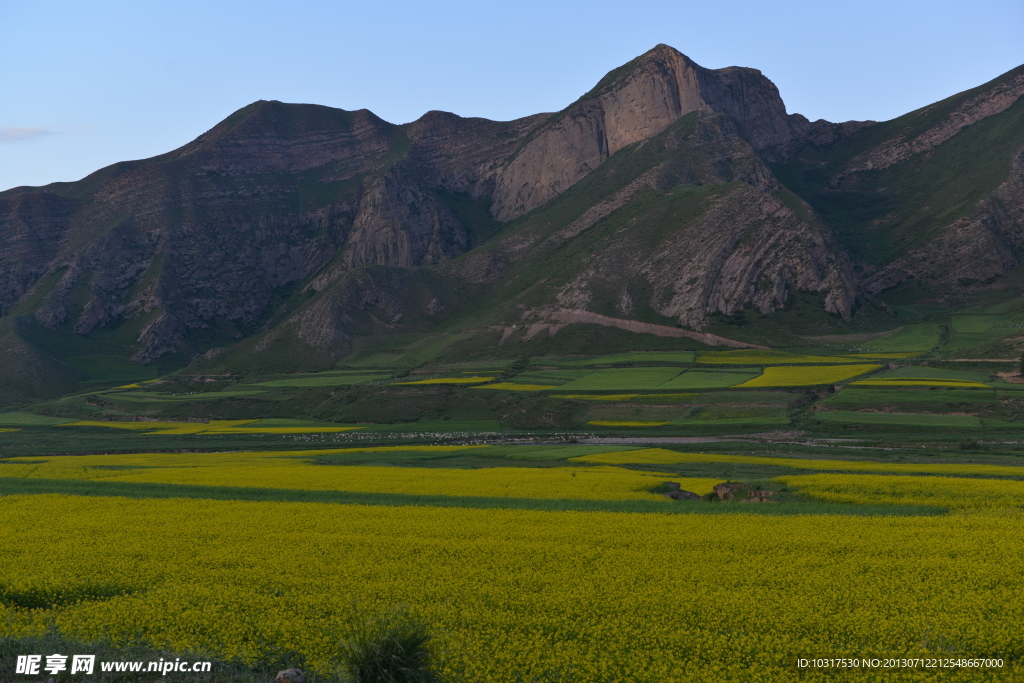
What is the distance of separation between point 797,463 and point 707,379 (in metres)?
54.5

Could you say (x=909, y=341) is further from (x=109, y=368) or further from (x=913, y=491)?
(x=109, y=368)

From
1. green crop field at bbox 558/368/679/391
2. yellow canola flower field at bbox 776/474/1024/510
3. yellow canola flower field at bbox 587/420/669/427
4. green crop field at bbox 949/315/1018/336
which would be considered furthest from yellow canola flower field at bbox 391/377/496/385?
green crop field at bbox 949/315/1018/336

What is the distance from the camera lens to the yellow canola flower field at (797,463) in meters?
43.3

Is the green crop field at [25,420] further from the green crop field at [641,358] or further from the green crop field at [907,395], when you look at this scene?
the green crop field at [907,395]

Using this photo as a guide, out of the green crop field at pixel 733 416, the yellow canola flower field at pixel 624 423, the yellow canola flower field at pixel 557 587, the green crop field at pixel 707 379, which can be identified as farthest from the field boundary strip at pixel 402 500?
the green crop field at pixel 707 379

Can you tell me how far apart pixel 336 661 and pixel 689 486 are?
29.5 m

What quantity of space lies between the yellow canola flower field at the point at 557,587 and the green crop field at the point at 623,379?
76.8 metres

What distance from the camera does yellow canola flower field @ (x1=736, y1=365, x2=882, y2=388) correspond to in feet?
316

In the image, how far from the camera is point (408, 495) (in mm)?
35000

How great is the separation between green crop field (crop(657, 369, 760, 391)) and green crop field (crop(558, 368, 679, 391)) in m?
1.85

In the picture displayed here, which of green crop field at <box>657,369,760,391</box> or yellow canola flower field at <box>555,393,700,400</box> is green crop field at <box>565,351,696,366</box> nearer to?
green crop field at <box>657,369,760,391</box>

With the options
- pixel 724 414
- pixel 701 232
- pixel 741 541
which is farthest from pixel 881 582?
pixel 701 232

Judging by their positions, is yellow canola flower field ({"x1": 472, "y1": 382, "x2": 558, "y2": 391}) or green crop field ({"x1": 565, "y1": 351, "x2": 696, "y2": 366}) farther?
green crop field ({"x1": 565, "y1": 351, "x2": 696, "y2": 366})

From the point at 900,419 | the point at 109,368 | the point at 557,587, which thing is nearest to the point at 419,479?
the point at 557,587
